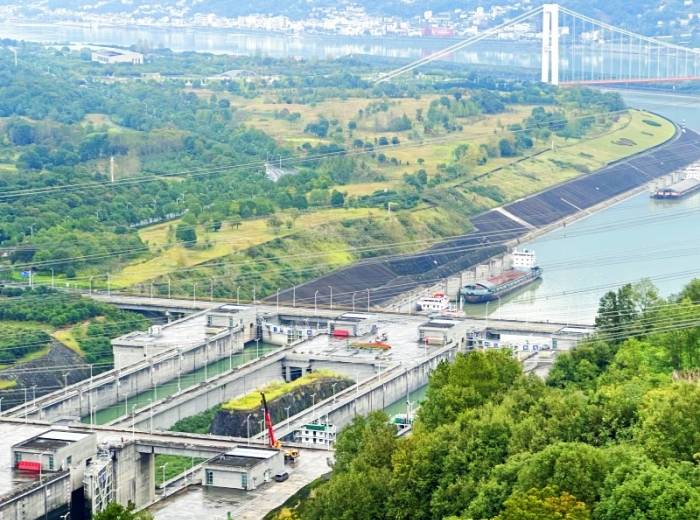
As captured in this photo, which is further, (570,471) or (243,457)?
(243,457)

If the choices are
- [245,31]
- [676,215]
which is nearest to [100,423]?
[676,215]

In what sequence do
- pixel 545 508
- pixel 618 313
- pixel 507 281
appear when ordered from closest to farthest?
pixel 545 508, pixel 618 313, pixel 507 281

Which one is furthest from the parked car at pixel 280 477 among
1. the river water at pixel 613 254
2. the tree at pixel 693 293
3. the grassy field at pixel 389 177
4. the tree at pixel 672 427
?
the river water at pixel 613 254

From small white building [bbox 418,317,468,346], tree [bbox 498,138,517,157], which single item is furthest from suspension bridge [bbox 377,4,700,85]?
small white building [bbox 418,317,468,346]

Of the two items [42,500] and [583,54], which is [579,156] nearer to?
[583,54]

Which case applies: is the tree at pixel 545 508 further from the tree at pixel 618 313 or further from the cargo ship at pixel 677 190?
the cargo ship at pixel 677 190

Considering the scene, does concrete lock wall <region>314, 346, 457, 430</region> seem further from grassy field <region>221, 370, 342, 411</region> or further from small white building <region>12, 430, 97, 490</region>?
small white building <region>12, 430, 97, 490</region>

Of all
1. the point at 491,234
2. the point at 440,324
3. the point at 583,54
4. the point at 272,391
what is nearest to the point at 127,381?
the point at 272,391

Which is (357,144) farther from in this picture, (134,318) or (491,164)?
(134,318)
